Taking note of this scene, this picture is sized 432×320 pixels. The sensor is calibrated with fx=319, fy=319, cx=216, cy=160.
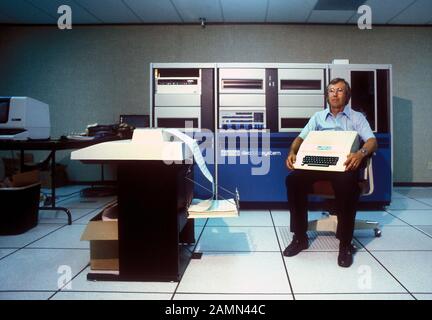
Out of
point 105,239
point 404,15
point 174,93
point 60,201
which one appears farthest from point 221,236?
point 404,15

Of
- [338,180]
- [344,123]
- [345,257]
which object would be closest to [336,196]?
[338,180]

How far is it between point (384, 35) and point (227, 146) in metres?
3.03

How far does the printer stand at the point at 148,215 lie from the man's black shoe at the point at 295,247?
73cm

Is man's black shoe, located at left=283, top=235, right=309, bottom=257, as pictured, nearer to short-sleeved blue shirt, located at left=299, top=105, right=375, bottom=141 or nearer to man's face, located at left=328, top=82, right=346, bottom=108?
short-sleeved blue shirt, located at left=299, top=105, right=375, bottom=141

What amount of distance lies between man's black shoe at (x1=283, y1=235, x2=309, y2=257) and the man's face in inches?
37.8

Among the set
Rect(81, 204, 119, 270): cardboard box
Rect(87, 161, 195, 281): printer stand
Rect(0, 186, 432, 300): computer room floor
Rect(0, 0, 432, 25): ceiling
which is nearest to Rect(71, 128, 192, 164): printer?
Rect(87, 161, 195, 281): printer stand

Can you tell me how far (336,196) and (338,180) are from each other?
10cm

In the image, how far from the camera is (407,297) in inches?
54.2

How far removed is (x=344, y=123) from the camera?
2268 mm

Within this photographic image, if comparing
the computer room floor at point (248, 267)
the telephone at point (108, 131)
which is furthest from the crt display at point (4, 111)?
the computer room floor at point (248, 267)

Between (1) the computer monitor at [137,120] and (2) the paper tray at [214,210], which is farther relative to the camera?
(1) the computer monitor at [137,120]

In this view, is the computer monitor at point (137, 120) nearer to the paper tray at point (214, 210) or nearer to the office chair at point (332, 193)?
the paper tray at point (214, 210)

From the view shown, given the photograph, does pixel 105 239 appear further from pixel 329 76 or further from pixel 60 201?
pixel 329 76

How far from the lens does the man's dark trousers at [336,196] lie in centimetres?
180
